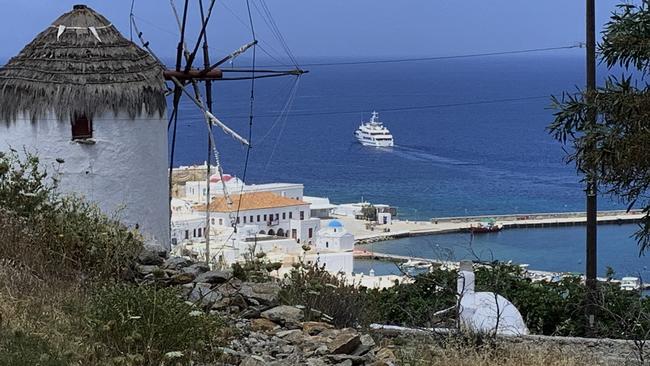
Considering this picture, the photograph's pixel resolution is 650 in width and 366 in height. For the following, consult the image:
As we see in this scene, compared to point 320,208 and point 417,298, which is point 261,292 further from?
point 320,208

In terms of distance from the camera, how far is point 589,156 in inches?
384

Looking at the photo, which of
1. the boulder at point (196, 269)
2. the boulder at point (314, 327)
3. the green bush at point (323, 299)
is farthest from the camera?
the boulder at point (196, 269)

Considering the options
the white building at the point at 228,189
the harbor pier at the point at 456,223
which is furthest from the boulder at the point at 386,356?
the harbor pier at the point at 456,223

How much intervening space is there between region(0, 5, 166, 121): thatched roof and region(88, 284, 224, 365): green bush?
6.66 meters

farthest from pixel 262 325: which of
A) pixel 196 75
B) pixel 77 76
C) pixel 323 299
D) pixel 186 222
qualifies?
pixel 186 222

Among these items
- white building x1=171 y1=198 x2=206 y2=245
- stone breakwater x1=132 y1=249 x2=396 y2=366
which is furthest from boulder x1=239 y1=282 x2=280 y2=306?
white building x1=171 y1=198 x2=206 y2=245

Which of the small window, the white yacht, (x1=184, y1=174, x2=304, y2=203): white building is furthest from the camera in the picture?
the white yacht

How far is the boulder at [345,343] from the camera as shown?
588cm

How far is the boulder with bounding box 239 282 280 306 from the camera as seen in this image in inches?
275

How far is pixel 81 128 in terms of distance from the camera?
38.8 feet

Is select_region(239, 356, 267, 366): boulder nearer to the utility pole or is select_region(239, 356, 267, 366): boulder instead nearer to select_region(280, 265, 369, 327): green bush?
select_region(280, 265, 369, 327): green bush

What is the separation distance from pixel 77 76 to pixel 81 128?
650 millimetres

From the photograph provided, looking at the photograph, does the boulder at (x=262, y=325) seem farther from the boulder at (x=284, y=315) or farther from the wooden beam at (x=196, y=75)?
the wooden beam at (x=196, y=75)

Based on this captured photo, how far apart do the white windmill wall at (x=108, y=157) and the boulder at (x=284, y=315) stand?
523 centimetres
